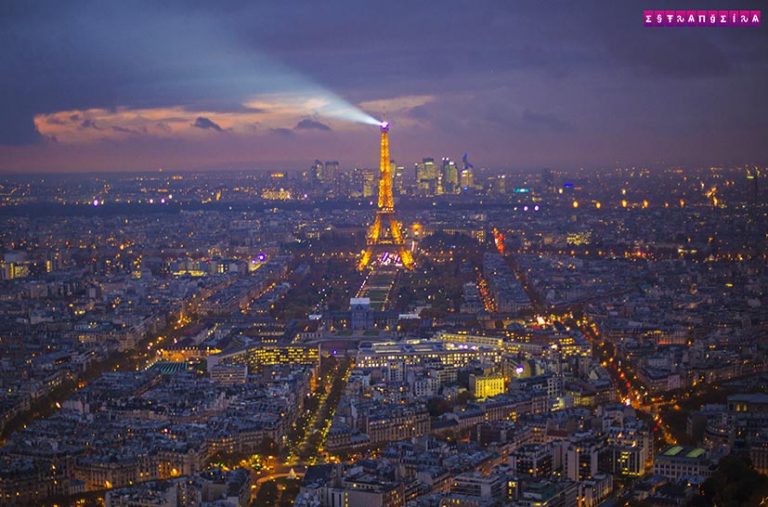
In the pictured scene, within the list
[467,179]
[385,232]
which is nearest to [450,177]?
[467,179]

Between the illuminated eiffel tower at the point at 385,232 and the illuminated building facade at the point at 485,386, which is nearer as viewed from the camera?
the illuminated building facade at the point at 485,386

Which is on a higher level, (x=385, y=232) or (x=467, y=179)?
(x=467, y=179)

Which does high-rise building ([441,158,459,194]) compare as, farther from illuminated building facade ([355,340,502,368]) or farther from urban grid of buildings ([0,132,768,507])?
illuminated building facade ([355,340,502,368])

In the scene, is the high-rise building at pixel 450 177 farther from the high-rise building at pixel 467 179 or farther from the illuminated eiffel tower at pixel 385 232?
the illuminated eiffel tower at pixel 385 232

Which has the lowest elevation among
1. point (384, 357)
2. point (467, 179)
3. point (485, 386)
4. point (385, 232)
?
point (485, 386)

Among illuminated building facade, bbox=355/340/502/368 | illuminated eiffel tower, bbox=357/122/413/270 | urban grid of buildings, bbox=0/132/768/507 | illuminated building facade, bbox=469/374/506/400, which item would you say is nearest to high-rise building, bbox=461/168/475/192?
urban grid of buildings, bbox=0/132/768/507

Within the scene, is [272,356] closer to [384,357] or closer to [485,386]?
[384,357]

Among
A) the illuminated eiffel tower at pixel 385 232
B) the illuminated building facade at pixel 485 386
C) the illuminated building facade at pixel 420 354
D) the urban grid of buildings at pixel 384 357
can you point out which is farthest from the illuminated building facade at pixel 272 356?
the illuminated eiffel tower at pixel 385 232

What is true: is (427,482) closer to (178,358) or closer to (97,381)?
(97,381)

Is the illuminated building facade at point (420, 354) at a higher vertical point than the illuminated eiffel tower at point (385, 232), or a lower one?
lower
